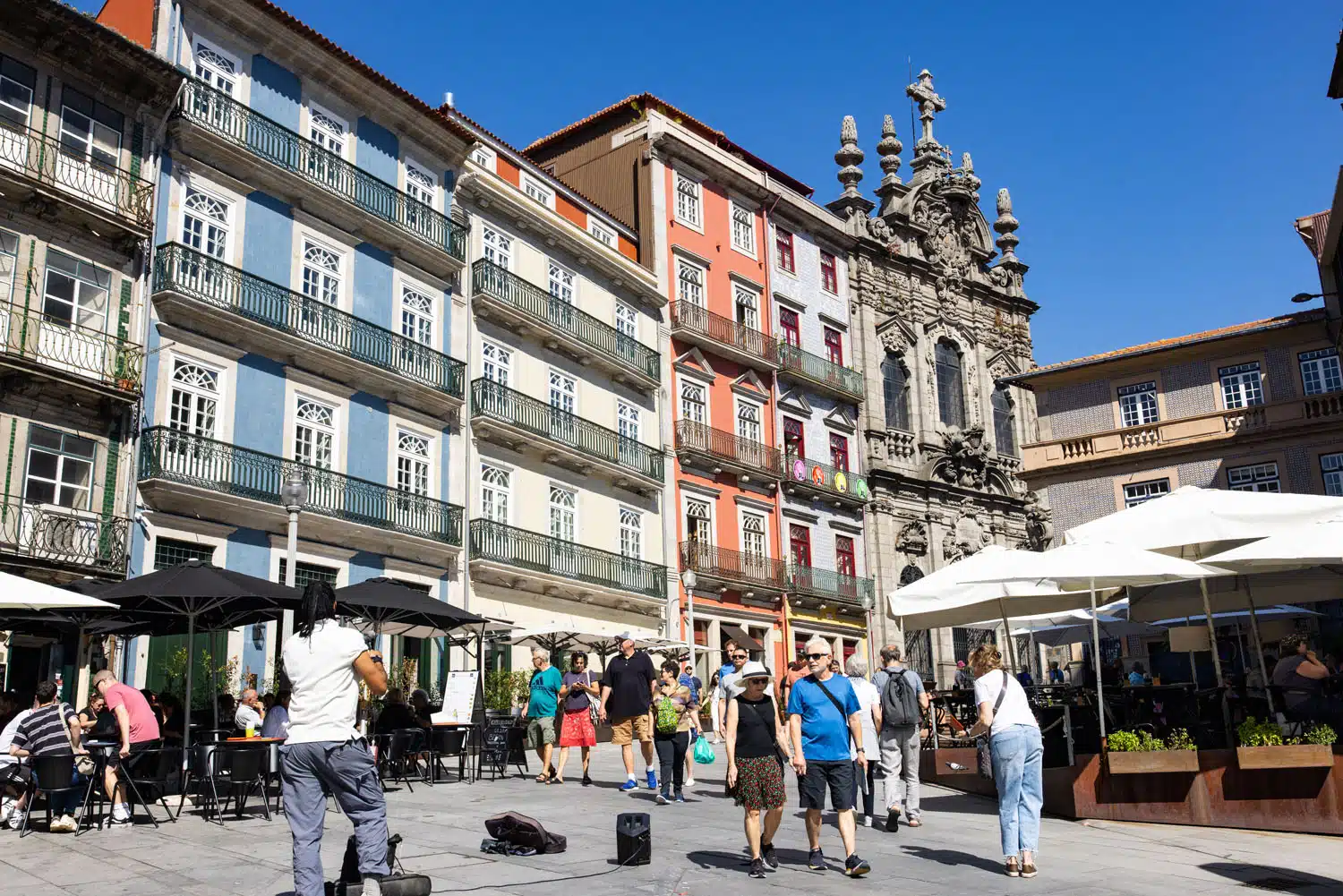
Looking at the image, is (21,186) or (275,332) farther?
(275,332)

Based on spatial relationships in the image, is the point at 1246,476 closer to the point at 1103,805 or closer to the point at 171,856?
the point at 1103,805

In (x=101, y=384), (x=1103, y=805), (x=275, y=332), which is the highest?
(x=275, y=332)

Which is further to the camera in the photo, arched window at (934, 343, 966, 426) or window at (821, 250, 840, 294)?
arched window at (934, 343, 966, 426)

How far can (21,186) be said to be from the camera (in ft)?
61.3

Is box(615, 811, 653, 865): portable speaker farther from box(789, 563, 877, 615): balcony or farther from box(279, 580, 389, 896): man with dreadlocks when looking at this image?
box(789, 563, 877, 615): balcony

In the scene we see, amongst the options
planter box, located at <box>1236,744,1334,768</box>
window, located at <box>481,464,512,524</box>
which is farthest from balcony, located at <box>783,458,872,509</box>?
planter box, located at <box>1236,744,1334,768</box>

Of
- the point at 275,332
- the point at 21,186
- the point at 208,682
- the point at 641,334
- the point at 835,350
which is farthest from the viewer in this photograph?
the point at 835,350

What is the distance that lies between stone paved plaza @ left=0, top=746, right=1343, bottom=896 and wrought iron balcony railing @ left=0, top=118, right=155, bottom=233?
1148cm

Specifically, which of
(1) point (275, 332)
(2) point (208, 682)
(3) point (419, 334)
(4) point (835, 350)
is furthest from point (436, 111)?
(4) point (835, 350)

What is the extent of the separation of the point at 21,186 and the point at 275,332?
472cm

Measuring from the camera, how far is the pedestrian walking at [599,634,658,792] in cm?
1416

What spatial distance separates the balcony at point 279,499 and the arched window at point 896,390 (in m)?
18.6

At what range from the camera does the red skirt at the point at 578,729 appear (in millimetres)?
15523

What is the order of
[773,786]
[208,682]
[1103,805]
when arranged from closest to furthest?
1. [773,786]
2. [1103,805]
3. [208,682]
